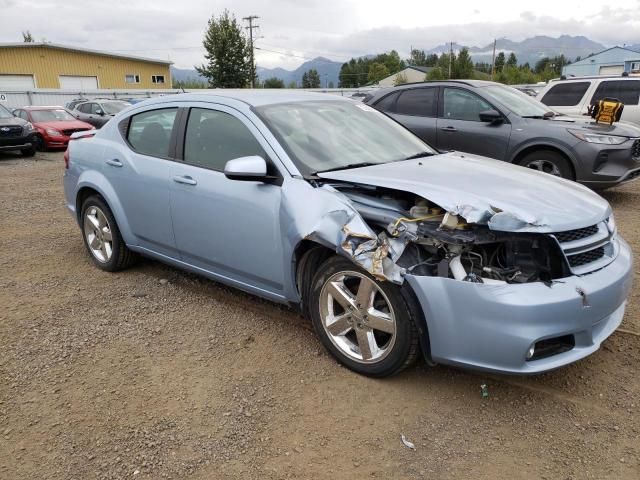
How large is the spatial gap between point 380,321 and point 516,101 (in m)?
6.09

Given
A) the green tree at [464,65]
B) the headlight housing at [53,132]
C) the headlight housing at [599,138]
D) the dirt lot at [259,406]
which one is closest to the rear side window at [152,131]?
the dirt lot at [259,406]

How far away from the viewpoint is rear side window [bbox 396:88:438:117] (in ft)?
26.4

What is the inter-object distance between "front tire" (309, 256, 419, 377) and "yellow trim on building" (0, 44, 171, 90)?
41916 millimetres

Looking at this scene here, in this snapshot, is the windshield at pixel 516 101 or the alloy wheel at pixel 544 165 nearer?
the alloy wheel at pixel 544 165

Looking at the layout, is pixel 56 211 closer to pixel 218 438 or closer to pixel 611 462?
pixel 218 438

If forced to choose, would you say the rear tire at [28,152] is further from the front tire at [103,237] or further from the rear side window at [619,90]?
the rear side window at [619,90]

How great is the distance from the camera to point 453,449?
8.35 feet

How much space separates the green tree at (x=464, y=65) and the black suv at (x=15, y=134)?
2061 inches

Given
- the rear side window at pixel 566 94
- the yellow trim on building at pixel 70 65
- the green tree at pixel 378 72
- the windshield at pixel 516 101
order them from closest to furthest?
the windshield at pixel 516 101, the rear side window at pixel 566 94, the yellow trim on building at pixel 70 65, the green tree at pixel 378 72

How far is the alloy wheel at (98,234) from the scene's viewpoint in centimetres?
480

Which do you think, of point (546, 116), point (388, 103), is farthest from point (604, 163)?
point (388, 103)

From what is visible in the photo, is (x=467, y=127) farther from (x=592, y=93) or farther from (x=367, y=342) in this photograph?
(x=367, y=342)

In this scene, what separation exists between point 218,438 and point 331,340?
0.89 meters

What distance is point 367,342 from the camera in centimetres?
302
